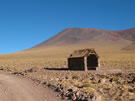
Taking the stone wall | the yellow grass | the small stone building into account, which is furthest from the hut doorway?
the stone wall

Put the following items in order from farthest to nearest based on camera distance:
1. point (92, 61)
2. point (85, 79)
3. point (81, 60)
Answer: point (92, 61) → point (81, 60) → point (85, 79)

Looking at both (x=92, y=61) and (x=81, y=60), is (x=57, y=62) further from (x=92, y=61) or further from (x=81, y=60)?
(x=81, y=60)

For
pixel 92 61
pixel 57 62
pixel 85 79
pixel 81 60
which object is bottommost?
pixel 85 79

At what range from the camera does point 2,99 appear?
894 cm

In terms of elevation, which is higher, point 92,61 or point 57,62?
point 92,61

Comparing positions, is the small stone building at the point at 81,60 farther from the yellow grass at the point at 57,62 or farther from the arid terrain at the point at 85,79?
the yellow grass at the point at 57,62

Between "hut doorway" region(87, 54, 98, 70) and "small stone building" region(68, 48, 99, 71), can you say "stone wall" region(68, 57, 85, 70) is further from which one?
"hut doorway" region(87, 54, 98, 70)

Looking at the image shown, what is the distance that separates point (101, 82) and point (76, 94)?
3876 mm

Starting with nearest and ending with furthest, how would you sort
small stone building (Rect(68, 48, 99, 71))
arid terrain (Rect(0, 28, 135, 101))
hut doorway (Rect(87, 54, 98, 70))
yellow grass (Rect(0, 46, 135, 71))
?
arid terrain (Rect(0, 28, 135, 101)) → small stone building (Rect(68, 48, 99, 71)) → hut doorway (Rect(87, 54, 98, 70)) → yellow grass (Rect(0, 46, 135, 71))

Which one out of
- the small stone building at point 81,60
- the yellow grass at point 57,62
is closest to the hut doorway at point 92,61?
the small stone building at point 81,60

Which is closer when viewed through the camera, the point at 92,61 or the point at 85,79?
the point at 85,79

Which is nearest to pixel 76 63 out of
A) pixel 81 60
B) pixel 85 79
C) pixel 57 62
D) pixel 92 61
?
pixel 81 60

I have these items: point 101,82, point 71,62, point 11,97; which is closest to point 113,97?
point 101,82

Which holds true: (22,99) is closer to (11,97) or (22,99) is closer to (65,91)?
(11,97)
